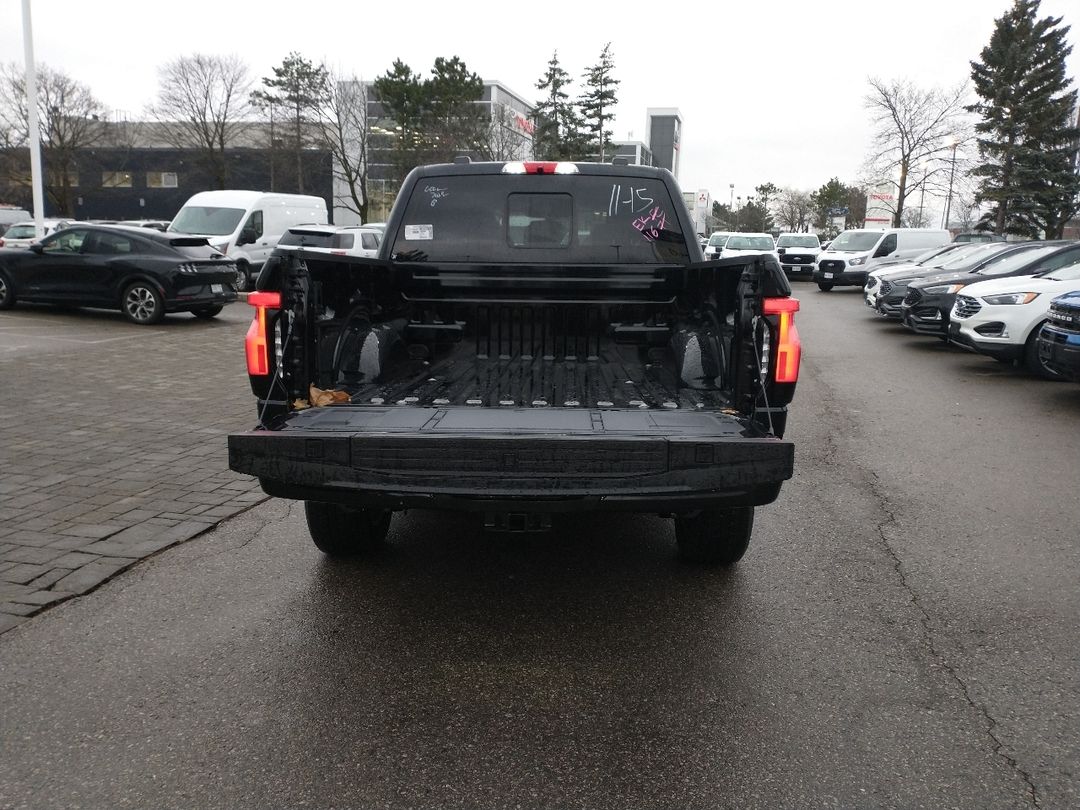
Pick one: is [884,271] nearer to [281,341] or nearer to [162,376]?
[162,376]

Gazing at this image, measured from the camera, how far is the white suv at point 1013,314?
10.9m

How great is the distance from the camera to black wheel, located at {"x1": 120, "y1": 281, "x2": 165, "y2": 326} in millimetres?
14562

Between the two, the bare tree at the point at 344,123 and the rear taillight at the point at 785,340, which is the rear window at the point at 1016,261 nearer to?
the rear taillight at the point at 785,340

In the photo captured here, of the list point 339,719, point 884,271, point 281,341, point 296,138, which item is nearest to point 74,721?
point 339,719

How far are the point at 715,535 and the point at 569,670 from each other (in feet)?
4.07

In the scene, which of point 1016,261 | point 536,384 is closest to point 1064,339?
point 1016,261

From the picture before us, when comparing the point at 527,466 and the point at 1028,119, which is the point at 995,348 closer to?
the point at 527,466

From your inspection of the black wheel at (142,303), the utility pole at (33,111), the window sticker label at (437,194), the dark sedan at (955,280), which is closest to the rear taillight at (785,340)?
the window sticker label at (437,194)

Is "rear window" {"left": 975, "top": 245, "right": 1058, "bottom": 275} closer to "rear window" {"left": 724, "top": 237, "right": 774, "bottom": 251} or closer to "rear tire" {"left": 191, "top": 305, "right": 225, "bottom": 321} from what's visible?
"rear tire" {"left": 191, "top": 305, "right": 225, "bottom": 321}

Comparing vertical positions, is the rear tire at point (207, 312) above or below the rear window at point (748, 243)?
below

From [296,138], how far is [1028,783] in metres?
55.6

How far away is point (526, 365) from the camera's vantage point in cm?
497

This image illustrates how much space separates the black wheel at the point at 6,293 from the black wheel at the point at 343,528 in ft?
46.3

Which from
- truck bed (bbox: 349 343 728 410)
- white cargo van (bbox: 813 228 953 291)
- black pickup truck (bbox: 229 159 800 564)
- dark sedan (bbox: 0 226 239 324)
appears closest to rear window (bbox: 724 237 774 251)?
white cargo van (bbox: 813 228 953 291)
